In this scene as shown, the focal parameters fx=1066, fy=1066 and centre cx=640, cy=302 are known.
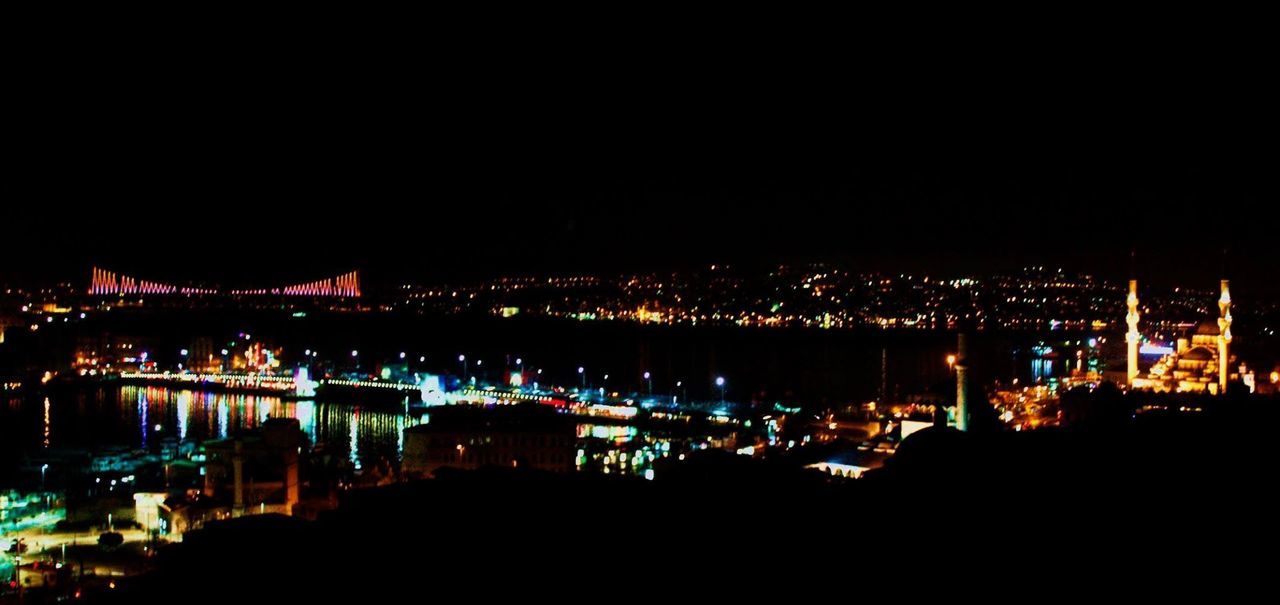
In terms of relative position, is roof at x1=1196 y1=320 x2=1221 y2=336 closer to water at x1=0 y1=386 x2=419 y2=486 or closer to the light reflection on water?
the light reflection on water

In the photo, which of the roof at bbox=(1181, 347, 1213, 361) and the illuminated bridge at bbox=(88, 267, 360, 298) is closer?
the roof at bbox=(1181, 347, 1213, 361)

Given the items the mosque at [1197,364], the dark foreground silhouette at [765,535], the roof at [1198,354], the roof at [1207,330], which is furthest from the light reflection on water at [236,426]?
the roof at [1207,330]

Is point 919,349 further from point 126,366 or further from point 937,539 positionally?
point 937,539

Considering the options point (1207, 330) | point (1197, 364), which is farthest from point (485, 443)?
point (1207, 330)

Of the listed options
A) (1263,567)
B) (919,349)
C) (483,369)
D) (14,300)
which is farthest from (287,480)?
(14,300)

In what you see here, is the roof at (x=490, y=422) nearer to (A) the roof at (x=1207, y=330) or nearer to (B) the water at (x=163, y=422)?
(B) the water at (x=163, y=422)

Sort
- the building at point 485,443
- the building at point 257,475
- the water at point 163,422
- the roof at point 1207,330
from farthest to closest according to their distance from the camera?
the roof at point 1207,330 < the water at point 163,422 < the building at point 485,443 < the building at point 257,475

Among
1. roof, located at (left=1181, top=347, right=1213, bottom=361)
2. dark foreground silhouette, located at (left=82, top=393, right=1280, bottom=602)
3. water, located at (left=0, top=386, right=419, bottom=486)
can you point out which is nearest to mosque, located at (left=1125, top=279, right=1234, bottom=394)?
roof, located at (left=1181, top=347, right=1213, bottom=361)
